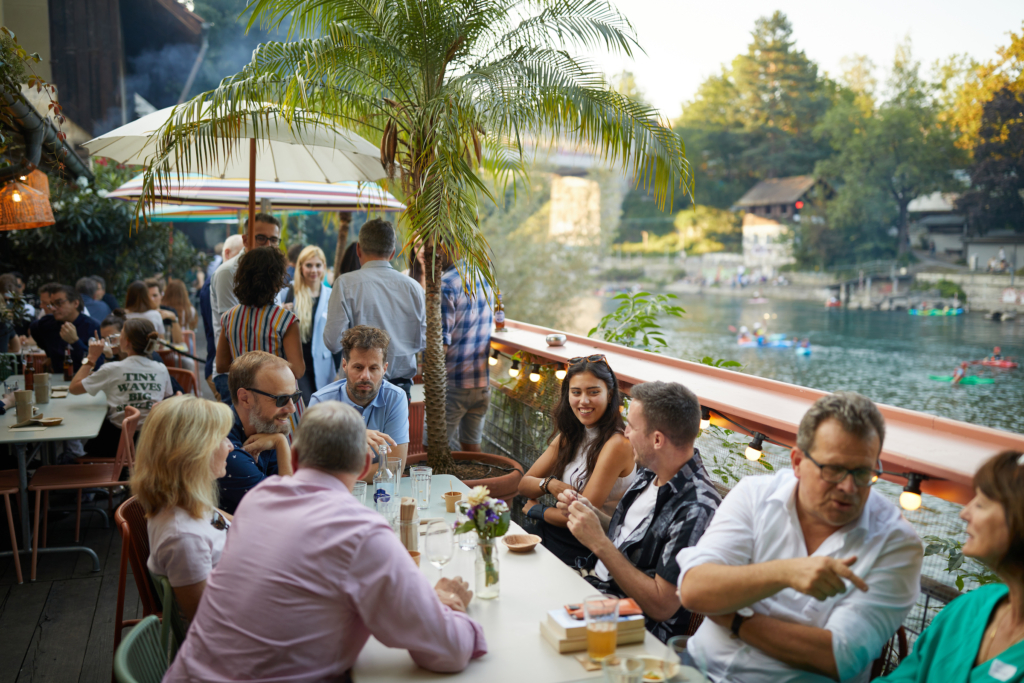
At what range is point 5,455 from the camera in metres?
5.05

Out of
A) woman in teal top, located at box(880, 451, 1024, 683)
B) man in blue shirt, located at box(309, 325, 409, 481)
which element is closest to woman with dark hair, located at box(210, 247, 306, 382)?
man in blue shirt, located at box(309, 325, 409, 481)

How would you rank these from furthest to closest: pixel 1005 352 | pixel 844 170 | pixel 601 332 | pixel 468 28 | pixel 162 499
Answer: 1. pixel 844 170
2. pixel 1005 352
3. pixel 601 332
4. pixel 468 28
5. pixel 162 499

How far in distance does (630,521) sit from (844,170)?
37819 millimetres

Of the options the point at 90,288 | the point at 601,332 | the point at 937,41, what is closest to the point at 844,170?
the point at 937,41

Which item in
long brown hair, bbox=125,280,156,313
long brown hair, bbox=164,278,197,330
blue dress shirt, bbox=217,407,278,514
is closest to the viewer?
blue dress shirt, bbox=217,407,278,514

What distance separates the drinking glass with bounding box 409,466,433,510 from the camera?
2.76 meters

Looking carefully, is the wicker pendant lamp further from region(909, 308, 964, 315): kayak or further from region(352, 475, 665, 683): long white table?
region(909, 308, 964, 315): kayak

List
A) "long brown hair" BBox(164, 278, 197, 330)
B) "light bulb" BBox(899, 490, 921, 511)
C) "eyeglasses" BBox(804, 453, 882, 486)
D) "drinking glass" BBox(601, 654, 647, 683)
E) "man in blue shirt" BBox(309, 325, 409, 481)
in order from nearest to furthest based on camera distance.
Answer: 1. "drinking glass" BBox(601, 654, 647, 683)
2. "eyeglasses" BBox(804, 453, 882, 486)
3. "light bulb" BBox(899, 490, 921, 511)
4. "man in blue shirt" BBox(309, 325, 409, 481)
5. "long brown hair" BBox(164, 278, 197, 330)

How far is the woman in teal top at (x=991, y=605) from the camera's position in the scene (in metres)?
1.51

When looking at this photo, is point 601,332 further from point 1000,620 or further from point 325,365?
point 1000,620

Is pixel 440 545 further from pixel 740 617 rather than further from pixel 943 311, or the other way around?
pixel 943 311

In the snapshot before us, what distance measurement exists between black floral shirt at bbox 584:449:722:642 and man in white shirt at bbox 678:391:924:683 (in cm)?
24

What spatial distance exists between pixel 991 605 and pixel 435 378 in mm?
3116

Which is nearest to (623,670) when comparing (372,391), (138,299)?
(372,391)
